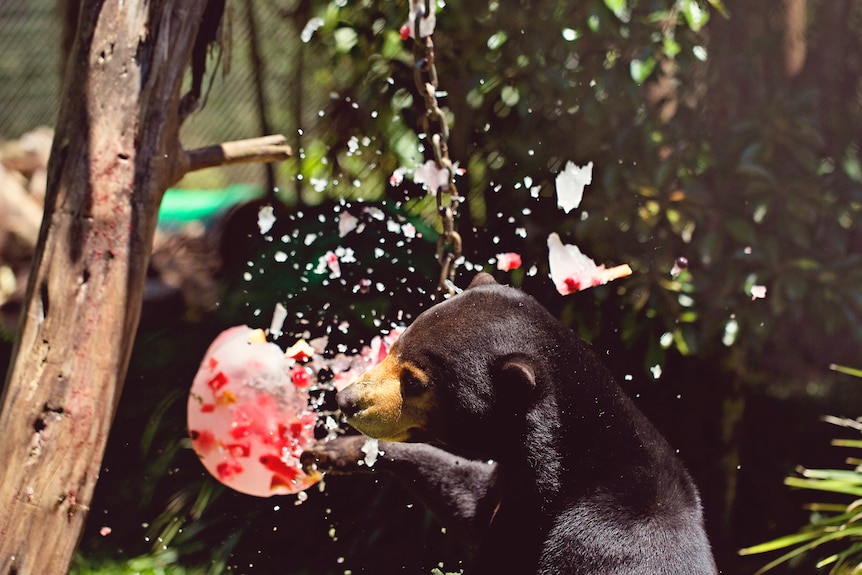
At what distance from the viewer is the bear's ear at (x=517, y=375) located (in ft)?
6.64

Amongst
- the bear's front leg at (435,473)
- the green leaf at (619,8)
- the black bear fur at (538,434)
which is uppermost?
the green leaf at (619,8)

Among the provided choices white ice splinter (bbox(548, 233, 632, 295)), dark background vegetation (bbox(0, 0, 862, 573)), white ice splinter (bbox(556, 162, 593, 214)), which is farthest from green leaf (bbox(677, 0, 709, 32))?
white ice splinter (bbox(548, 233, 632, 295))

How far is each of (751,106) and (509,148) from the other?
1021 mm

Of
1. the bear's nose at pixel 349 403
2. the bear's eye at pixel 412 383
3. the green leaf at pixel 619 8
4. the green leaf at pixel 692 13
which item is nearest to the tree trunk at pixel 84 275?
the bear's nose at pixel 349 403

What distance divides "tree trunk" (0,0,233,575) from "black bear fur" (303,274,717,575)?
2.53ft

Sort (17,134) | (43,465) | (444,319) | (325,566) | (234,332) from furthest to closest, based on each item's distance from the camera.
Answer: (17,134)
(325,566)
(234,332)
(43,465)
(444,319)

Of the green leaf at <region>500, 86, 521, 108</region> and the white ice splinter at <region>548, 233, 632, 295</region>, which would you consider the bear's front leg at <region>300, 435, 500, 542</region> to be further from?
the green leaf at <region>500, 86, 521, 108</region>

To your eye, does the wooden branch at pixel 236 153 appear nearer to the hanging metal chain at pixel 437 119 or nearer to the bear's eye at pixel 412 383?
the hanging metal chain at pixel 437 119

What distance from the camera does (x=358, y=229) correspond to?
4320 mm

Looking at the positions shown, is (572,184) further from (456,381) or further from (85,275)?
(85,275)

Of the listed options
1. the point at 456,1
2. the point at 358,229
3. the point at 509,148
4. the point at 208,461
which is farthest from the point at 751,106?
the point at 208,461

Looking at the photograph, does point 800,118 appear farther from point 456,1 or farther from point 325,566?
point 325,566

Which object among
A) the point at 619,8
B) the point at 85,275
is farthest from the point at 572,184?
the point at 85,275

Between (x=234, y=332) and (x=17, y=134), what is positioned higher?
(x=17, y=134)
